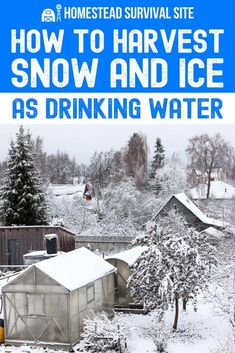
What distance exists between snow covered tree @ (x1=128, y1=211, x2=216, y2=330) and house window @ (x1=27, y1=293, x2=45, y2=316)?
3.59m

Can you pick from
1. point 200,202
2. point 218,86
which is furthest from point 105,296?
point 200,202

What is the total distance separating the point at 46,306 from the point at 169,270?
14.8 ft

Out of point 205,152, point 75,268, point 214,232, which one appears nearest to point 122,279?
point 75,268

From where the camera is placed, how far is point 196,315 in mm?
19781

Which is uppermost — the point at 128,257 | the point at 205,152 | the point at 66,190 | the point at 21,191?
the point at 205,152

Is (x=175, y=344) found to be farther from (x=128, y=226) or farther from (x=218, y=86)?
(x=128, y=226)

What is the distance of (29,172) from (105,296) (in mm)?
18002

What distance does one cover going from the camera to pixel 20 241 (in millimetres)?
29875

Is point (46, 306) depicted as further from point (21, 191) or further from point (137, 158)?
point (137, 158)

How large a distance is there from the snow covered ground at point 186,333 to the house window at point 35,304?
1166 mm

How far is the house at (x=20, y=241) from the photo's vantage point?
2961cm

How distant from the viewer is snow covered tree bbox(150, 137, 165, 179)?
53.9 metres

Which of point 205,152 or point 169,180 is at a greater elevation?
point 205,152

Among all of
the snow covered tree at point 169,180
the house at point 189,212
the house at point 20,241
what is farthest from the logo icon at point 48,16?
the snow covered tree at point 169,180
